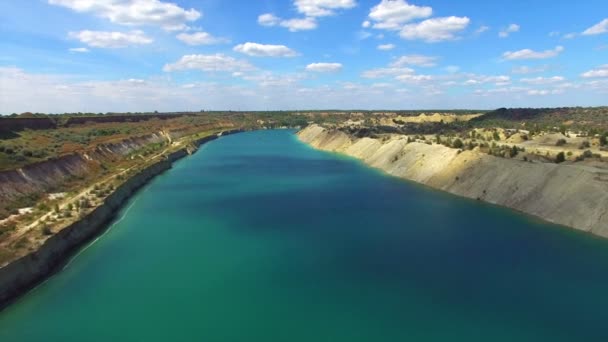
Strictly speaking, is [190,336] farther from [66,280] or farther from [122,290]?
[66,280]

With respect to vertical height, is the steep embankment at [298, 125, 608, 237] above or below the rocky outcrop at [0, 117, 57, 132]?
below

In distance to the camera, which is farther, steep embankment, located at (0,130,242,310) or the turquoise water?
steep embankment, located at (0,130,242,310)

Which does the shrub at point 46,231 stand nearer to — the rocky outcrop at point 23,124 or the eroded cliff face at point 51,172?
the eroded cliff face at point 51,172

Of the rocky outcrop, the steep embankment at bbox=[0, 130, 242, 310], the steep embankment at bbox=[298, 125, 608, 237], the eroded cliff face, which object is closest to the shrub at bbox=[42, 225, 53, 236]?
the steep embankment at bbox=[0, 130, 242, 310]

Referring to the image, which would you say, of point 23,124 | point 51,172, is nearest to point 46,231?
point 51,172

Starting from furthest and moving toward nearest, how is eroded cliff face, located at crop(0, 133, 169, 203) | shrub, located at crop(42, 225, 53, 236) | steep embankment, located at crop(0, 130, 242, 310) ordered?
eroded cliff face, located at crop(0, 133, 169, 203) < shrub, located at crop(42, 225, 53, 236) < steep embankment, located at crop(0, 130, 242, 310)

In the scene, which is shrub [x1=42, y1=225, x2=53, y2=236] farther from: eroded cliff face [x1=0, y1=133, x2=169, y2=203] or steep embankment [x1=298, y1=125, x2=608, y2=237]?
steep embankment [x1=298, y1=125, x2=608, y2=237]

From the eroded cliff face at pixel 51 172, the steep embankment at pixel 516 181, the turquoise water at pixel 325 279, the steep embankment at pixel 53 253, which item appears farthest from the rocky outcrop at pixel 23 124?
the steep embankment at pixel 516 181
